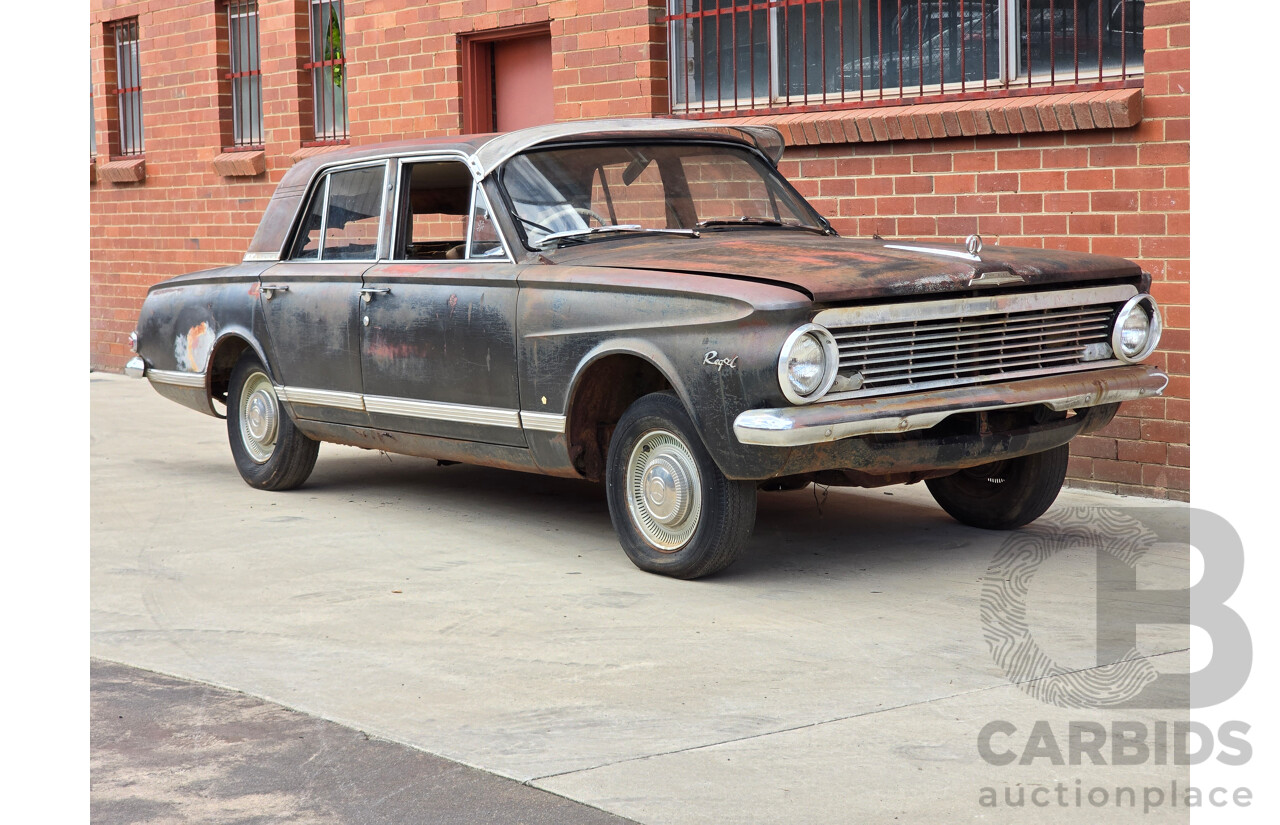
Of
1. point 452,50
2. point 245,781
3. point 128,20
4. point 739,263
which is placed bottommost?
point 245,781

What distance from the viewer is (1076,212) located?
7.90 m

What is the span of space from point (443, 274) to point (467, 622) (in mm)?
1986

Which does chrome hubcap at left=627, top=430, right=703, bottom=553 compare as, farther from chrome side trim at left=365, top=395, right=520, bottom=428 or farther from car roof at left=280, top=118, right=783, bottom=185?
car roof at left=280, top=118, right=783, bottom=185

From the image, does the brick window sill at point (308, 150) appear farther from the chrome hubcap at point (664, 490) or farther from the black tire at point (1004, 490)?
the chrome hubcap at point (664, 490)

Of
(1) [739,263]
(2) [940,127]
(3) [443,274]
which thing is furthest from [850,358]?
(2) [940,127]

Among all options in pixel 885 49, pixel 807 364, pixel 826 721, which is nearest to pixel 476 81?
pixel 885 49

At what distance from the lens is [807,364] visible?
5.39m

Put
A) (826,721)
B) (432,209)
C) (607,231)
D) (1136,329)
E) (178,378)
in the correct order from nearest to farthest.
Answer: (826,721) < (1136,329) < (607,231) < (432,209) < (178,378)

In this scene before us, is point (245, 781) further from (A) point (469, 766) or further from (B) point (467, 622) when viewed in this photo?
(B) point (467, 622)

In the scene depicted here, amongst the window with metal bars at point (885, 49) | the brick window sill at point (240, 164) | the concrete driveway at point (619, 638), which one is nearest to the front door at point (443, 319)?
the concrete driveway at point (619, 638)

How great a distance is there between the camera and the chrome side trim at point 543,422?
20.7ft

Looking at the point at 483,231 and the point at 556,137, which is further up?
the point at 556,137

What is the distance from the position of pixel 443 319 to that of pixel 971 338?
2371 millimetres

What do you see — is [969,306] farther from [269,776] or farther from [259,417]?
[259,417]
